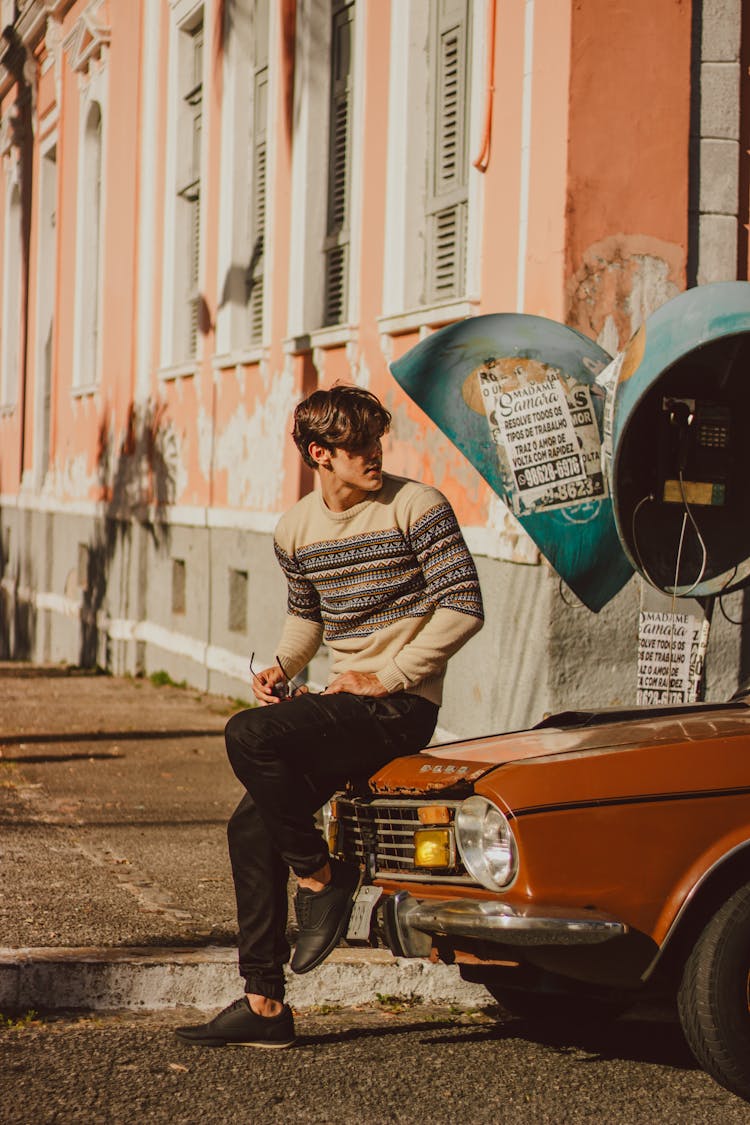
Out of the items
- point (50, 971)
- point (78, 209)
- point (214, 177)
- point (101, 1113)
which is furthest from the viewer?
point (78, 209)

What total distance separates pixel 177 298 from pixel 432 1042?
12.9 m

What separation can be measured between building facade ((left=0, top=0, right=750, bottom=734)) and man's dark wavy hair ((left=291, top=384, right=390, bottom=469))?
148 inches

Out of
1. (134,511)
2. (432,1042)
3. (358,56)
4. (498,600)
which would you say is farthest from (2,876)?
(134,511)

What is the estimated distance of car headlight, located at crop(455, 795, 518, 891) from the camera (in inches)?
189

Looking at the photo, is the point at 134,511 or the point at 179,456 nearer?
the point at 179,456

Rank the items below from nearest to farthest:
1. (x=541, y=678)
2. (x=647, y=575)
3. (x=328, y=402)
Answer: (x=328, y=402), (x=647, y=575), (x=541, y=678)

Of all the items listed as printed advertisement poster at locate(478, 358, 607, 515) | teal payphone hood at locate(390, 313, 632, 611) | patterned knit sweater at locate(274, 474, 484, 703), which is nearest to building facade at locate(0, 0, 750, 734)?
teal payphone hood at locate(390, 313, 632, 611)

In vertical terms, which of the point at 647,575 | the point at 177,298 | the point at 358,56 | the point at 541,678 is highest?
the point at 358,56

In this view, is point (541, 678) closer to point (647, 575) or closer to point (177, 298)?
point (647, 575)

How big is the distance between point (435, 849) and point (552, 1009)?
1134 mm

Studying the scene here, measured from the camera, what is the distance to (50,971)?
5848 millimetres

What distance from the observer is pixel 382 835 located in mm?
5289

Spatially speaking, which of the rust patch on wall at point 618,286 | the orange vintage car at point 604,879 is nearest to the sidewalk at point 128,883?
the orange vintage car at point 604,879

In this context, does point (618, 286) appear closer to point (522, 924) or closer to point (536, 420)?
point (536, 420)
